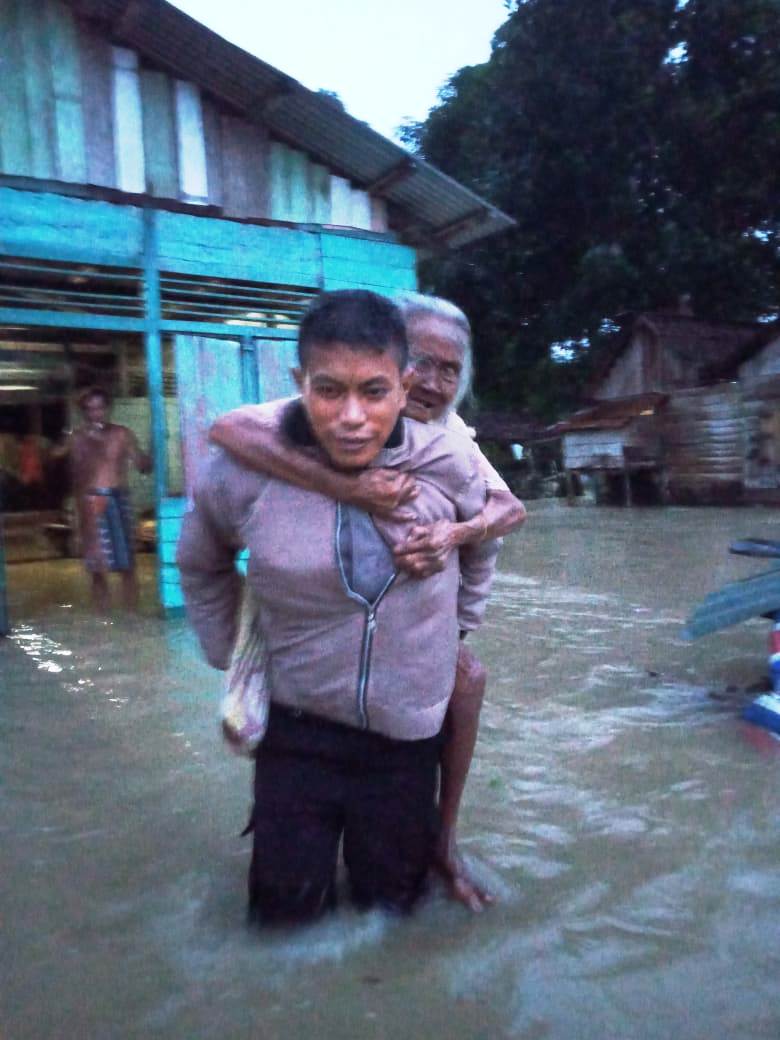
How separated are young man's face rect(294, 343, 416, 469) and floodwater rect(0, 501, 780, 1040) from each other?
3.84ft

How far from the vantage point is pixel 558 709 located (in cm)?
432

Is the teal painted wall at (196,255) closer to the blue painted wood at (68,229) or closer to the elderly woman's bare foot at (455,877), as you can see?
the blue painted wood at (68,229)

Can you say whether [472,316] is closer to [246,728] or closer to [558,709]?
[558,709]

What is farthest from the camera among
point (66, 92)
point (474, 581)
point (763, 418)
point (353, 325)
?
point (763, 418)

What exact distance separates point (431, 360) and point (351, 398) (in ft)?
1.86

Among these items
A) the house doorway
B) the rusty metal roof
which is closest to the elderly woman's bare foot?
the house doorway

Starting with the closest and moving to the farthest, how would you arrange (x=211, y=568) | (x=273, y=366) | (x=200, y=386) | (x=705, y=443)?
(x=211, y=568), (x=200, y=386), (x=273, y=366), (x=705, y=443)

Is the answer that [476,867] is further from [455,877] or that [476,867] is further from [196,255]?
[196,255]

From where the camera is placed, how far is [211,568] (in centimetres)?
221

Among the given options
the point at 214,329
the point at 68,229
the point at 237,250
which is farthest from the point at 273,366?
the point at 68,229

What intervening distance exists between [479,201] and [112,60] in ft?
9.49

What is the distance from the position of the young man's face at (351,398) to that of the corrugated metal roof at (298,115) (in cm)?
511

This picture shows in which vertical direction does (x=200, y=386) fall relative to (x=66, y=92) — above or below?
below

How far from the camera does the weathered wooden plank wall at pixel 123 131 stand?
604 centimetres
